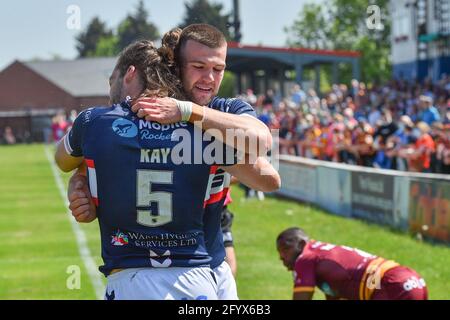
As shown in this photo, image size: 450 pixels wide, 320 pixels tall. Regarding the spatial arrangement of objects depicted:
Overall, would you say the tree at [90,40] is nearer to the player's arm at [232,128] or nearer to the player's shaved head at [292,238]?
the player's shaved head at [292,238]

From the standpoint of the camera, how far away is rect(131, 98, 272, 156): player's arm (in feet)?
13.0

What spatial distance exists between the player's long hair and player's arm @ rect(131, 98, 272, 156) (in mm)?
105

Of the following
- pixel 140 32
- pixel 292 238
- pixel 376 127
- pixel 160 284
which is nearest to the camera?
pixel 160 284

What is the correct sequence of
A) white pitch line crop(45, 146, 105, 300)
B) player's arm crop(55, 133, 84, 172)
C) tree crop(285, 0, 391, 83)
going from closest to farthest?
player's arm crop(55, 133, 84, 172)
white pitch line crop(45, 146, 105, 300)
tree crop(285, 0, 391, 83)

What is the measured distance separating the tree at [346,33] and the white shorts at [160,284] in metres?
61.3

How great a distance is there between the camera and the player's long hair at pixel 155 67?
412 cm

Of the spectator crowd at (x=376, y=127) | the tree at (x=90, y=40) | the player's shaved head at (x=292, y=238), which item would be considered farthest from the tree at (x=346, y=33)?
the player's shaved head at (x=292, y=238)

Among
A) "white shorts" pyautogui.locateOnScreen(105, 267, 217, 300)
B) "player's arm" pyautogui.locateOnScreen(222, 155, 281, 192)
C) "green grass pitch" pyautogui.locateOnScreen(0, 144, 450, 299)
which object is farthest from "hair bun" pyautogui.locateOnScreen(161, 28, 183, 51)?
"green grass pitch" pyautogui.locateOnScreen(0, 144, 450, 299)

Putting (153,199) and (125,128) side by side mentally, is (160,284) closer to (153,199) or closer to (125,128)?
(153,199)

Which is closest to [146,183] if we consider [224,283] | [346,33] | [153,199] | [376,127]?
[153,199]

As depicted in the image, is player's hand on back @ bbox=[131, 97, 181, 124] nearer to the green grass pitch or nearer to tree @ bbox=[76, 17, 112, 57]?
the green grass pitch

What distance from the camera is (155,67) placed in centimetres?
416

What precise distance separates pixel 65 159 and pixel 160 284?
0.73 meters

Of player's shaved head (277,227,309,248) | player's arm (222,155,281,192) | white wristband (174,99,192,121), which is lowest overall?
player's shaved head (277,227,309,248)
